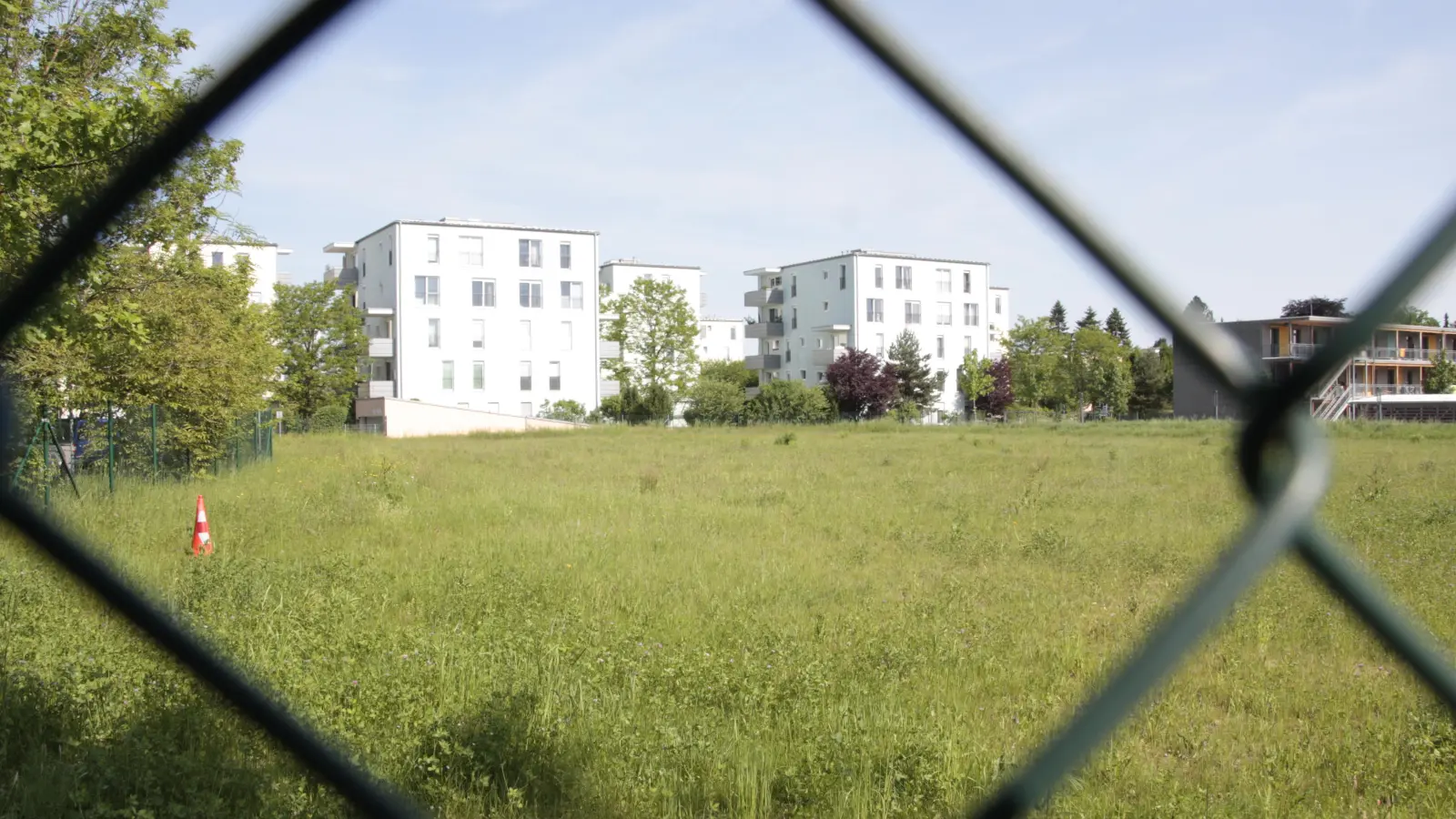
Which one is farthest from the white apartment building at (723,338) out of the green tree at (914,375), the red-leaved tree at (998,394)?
the red-leaved tree at (998,394)

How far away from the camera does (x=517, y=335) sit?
5341cm

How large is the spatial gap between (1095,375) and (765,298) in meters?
23.7

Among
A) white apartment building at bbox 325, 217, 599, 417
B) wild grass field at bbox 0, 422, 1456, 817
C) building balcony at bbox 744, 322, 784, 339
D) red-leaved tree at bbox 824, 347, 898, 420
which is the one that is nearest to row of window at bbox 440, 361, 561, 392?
white apartment building at bbox 325, 217, 599, 417

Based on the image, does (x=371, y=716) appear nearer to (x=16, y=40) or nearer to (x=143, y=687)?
(x=143, y=687)

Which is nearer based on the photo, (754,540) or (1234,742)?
(1234,742)

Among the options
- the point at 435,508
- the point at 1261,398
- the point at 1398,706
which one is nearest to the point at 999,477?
the point at 435,508

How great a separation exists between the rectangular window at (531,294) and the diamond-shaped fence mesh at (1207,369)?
53.6 meters

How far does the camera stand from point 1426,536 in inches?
384

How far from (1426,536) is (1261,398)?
10.9 m

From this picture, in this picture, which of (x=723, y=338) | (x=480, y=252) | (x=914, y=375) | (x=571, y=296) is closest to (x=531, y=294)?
(x=571, y=296)

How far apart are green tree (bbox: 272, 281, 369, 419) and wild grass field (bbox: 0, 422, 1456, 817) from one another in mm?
36279

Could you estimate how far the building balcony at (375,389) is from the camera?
4991 centimetres

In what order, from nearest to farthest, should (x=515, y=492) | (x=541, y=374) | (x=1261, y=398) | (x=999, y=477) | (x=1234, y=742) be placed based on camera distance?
(x=1261, y=398) → (x=1234, y=742) → (x=515, y=492) → (x=999, y=477) → (x=541, y=374)

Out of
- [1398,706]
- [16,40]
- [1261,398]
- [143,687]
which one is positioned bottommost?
[1398,706]
